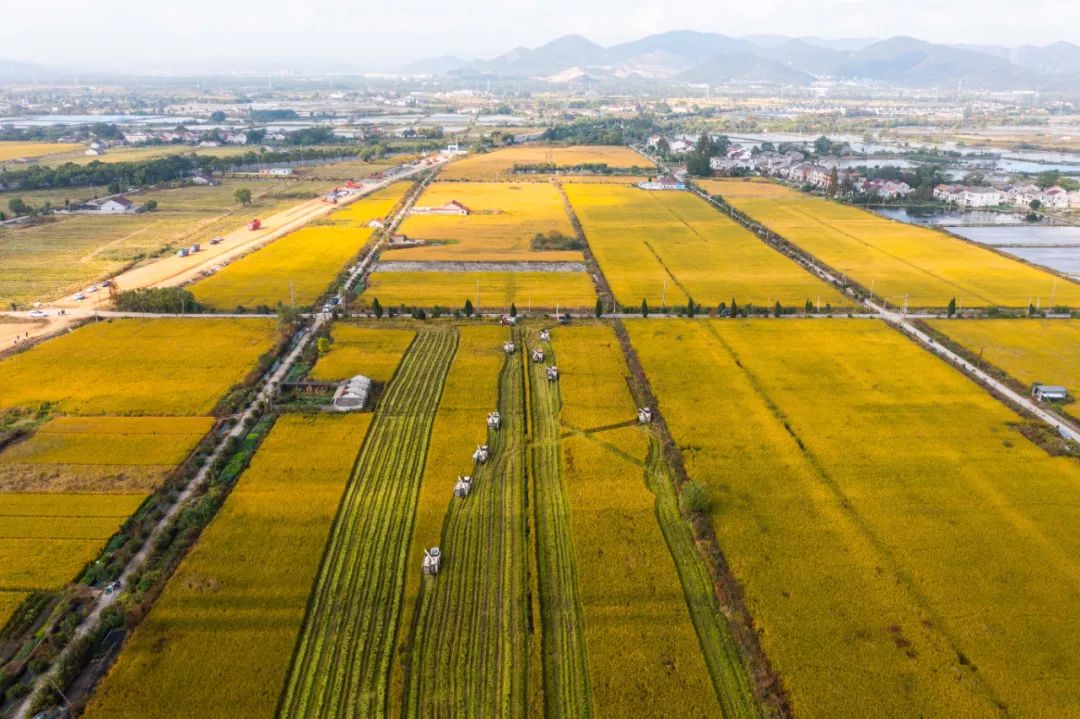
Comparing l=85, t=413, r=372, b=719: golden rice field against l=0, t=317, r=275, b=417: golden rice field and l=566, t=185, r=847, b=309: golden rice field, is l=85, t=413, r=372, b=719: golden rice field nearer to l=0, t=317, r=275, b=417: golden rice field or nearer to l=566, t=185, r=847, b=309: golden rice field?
l=0, t=317, r=275, b=417: golden rice field

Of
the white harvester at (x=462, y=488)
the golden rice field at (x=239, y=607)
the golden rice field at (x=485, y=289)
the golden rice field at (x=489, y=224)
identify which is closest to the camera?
the golden rice field at (x=239, y=607)

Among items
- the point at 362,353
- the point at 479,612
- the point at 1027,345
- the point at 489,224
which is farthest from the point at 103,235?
the point at 1027,345

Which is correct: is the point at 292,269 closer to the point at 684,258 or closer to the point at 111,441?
the point at 111,441

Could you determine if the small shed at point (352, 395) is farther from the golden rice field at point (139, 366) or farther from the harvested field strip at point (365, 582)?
the golden rice field at point (139, 366)

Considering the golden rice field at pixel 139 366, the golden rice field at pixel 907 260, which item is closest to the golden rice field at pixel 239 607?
the golden rice field at pixel 139 366

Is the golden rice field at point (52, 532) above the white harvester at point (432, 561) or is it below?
above

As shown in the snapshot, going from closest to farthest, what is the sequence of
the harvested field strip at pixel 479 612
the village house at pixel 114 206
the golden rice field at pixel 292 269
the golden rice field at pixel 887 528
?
the harvested field strip at pixel 479 612, the golden rice field at pixel 887 528, the golden rice field at pixel 292 269, the village house at pixel 114 206

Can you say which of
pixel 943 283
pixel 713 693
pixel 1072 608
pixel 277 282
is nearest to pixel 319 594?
pixel 713 693

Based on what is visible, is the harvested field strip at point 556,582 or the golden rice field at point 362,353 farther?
the golden rice field at point 362,353
